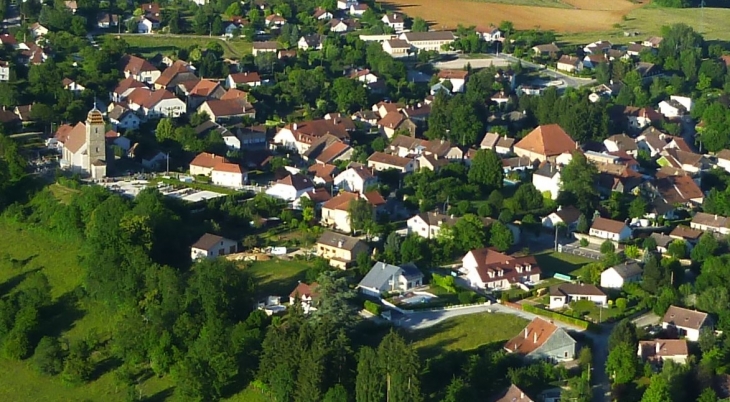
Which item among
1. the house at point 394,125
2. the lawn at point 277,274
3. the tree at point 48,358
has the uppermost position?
the house at point 394,125

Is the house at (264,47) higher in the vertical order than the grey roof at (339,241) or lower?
higher

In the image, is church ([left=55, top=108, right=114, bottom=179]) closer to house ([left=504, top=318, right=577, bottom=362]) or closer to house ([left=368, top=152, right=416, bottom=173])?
house ([left=368, top=152, right=416, bottom=173])

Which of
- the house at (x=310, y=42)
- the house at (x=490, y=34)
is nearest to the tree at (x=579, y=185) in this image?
the house at (x=310, y=42)

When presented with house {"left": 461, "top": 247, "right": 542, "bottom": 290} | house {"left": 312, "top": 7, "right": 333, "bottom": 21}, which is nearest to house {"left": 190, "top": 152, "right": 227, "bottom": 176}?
house {"left": 461, "top": 247, "right": 542, "bottom": 290}

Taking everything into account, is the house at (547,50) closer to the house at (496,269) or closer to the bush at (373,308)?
the house at (496,269)

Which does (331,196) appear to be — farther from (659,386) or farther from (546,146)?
(659,386)

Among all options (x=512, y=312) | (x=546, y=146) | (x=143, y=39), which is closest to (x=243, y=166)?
(x=546, y=146)
